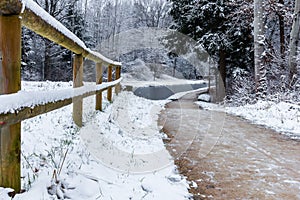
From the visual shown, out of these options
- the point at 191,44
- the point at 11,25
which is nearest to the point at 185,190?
the point at 11,25

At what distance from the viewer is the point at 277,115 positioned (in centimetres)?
684

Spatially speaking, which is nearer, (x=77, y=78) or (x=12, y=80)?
(x=12, y=80)

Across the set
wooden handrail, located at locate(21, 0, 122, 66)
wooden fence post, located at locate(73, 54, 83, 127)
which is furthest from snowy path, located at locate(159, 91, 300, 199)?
wooden handrail, located at locate(21, 0, 122, 66)

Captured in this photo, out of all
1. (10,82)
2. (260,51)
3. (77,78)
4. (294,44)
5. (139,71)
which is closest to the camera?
(10,82)

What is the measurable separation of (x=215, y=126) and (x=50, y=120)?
12.3 feet

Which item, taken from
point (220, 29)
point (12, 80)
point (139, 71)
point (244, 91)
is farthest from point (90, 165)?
point (139, 71)

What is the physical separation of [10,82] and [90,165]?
51.5 inches

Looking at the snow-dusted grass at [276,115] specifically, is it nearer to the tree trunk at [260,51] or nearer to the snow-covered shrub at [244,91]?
the tree trunk at [260,51]

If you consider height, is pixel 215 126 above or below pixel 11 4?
below

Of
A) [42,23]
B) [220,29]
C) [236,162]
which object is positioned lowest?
[236,162]

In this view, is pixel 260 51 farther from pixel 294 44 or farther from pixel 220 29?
pixel 220 29

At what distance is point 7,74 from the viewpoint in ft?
4.87

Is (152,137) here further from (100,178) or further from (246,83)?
(246,83)

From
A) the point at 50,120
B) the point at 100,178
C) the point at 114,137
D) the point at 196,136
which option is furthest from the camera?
the point at 196,136
